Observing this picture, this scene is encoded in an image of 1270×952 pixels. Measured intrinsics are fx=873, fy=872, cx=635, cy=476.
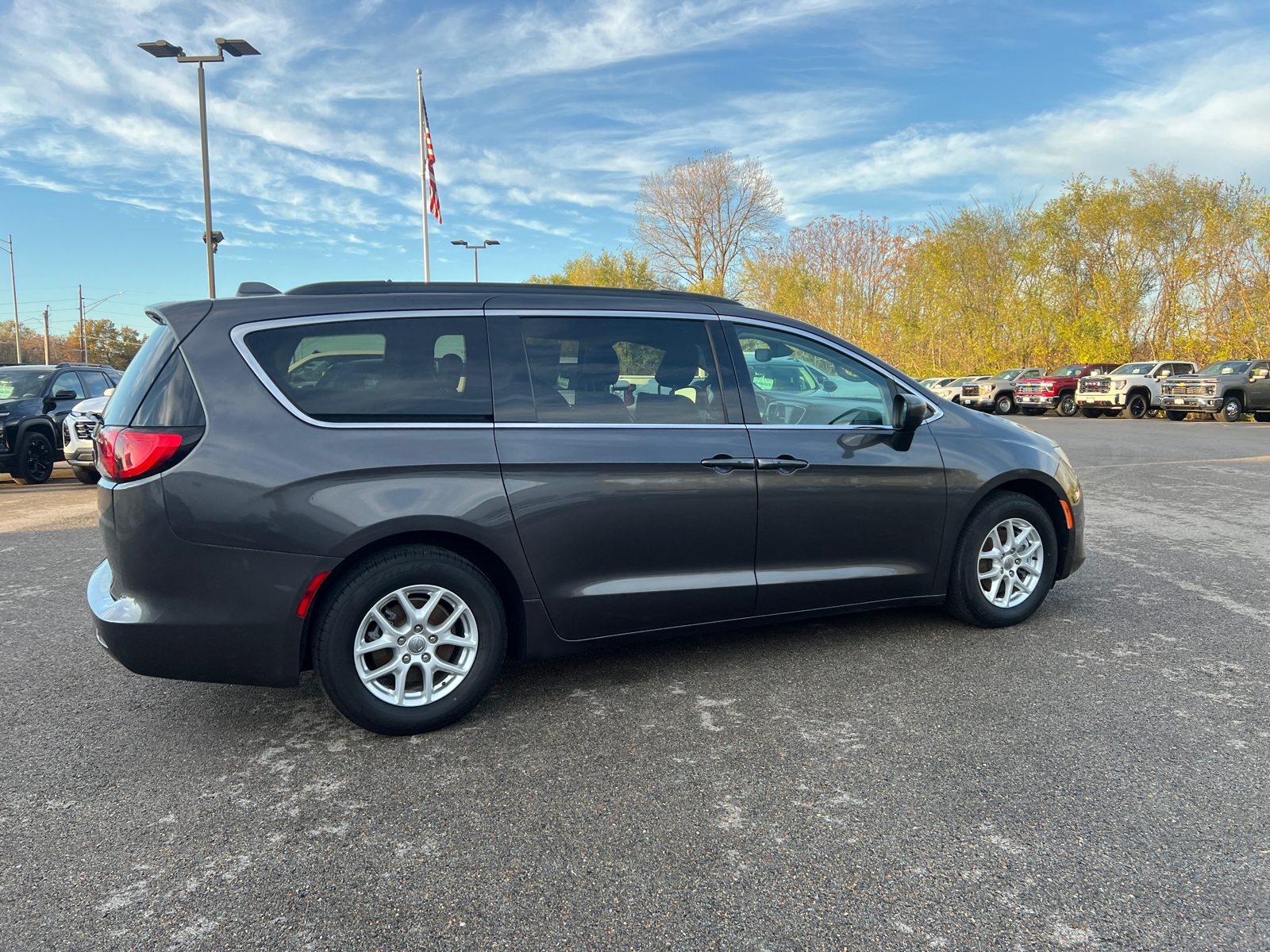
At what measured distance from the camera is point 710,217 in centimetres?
5122

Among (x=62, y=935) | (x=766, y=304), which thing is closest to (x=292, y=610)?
(x=62, y=935)

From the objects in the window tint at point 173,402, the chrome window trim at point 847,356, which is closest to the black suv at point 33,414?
the window tint at point 173,402

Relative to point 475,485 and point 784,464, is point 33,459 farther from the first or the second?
point 784,464

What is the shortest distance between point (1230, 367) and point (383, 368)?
30.4 m

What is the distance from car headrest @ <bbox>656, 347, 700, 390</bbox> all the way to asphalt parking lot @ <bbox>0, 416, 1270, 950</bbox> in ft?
4.48

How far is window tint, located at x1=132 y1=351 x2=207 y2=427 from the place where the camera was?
3152 millimetres

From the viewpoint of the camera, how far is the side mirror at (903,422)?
427cm

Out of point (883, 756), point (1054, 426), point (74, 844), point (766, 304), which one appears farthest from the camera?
point (766, 304)

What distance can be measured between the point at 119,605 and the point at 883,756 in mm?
2880

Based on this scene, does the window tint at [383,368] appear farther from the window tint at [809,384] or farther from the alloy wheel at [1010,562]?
the alloy wheel at [1010,562]

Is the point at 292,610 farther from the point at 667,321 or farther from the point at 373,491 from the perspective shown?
the point at 667,321

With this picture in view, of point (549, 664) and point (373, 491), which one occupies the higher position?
point (373, 491)

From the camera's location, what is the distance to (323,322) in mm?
3359

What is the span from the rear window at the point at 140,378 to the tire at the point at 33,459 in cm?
1055
